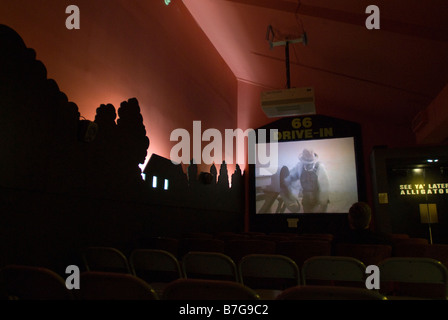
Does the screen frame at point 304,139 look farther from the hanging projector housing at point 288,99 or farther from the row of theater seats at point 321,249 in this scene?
the row of theater seats at point 321,249

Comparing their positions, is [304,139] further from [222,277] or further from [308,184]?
[222,277]

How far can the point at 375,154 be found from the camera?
23.1 feet

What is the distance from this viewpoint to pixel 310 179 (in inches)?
314

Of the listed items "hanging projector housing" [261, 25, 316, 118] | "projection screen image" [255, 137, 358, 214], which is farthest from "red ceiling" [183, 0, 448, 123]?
"projection screen image" [255, 137, 358, 214]

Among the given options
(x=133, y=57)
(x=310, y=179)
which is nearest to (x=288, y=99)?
(x=133, y=57)

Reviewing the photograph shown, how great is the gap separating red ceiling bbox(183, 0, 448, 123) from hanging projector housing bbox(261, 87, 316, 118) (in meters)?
1.00

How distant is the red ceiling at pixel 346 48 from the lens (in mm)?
4125

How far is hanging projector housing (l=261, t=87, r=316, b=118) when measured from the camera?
5.10 meters

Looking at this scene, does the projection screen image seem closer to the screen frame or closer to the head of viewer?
the screen frame

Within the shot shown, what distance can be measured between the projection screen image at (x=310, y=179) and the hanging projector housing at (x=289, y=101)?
2.86 metres
